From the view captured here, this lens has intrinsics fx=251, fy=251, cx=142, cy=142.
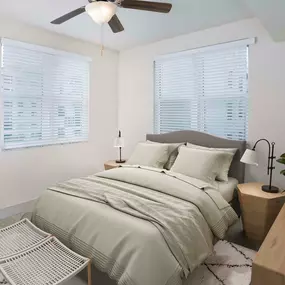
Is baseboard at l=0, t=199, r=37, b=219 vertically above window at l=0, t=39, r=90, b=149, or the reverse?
window at l=0, t=39, r=90, b=149

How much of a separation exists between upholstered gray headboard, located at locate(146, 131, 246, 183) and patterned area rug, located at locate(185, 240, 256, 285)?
1.02 m

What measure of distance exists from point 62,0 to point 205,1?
1.50 m

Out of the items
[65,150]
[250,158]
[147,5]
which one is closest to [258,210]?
[250,158]

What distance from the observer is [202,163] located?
Answer: 9.68 ft

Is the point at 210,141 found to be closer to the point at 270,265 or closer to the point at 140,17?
the point at 140,17

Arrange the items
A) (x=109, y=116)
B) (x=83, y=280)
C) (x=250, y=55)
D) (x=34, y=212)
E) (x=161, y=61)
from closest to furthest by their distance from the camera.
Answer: (x=83, y=280) → (x=34, y=212) → (x=250, y=55) → (x=161, y=61) → (x=109, y=116)

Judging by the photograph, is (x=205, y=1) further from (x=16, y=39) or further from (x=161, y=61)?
(x=16, y=39)

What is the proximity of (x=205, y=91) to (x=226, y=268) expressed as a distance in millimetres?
2373

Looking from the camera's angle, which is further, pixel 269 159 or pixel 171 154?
pixel 171 154

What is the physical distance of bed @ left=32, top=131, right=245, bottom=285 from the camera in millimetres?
1693

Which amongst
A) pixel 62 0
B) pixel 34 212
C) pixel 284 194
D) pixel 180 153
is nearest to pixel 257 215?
pixel 284 194

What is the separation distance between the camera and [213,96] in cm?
360

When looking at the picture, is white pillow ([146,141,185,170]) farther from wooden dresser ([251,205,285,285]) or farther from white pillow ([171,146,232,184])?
wooden dresser ([251,205,285,285])

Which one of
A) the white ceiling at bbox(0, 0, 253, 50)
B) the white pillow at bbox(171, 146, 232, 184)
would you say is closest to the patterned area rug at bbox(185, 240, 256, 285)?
the white pillow at bbox(171, 146, 232, 184)
